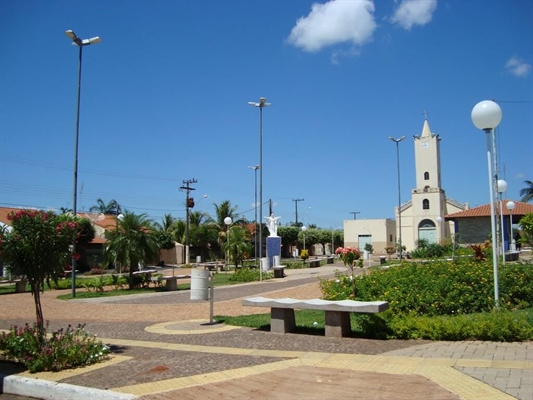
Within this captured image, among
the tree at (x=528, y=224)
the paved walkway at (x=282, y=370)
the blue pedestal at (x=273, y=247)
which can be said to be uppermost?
the tree at (x=528, y=224)

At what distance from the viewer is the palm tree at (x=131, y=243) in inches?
883

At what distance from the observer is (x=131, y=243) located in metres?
22.4

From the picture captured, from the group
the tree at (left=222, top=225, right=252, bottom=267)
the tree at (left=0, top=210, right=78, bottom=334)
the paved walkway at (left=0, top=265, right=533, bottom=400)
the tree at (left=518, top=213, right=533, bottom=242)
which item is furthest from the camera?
the tree at (left=222, top=225, right=252, bottom=267)

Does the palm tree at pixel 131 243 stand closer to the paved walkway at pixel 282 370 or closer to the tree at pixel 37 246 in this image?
the paved walkway at pixel 282 370

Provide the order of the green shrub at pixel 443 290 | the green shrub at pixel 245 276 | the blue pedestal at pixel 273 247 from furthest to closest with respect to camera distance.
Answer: the blue pedestal at pixel 273 247 < the green shrub at pixel 245 276 < the green shrub at pixel 443 290

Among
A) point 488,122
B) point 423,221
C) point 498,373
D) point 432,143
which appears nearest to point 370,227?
point 423,221

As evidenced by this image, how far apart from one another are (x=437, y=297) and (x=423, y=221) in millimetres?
56302

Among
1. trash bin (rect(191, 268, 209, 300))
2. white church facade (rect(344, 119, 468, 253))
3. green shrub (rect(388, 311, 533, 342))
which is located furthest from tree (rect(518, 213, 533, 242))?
white church facade (rect(344, 119, 468, 253))

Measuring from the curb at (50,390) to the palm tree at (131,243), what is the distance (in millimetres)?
15707

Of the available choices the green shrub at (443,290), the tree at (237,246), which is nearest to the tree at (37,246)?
the green shrub at (443,290)

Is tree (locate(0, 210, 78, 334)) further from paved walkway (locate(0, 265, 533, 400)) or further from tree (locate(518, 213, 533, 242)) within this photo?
tree (locate(518, 213, 533, 242))

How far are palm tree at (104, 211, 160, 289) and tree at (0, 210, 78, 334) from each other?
14504mm

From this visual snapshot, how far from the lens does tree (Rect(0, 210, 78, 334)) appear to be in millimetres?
7723

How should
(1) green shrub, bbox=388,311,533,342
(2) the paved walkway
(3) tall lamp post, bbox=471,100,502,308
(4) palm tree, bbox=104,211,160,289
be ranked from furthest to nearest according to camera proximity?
(4) palm tree, bbox=104,211,160,289 → (3) tall lamp post, bbox=471,100,502,308 → (1) green shrub, bbox=388,311,533,342 → (2) the paved walkway
